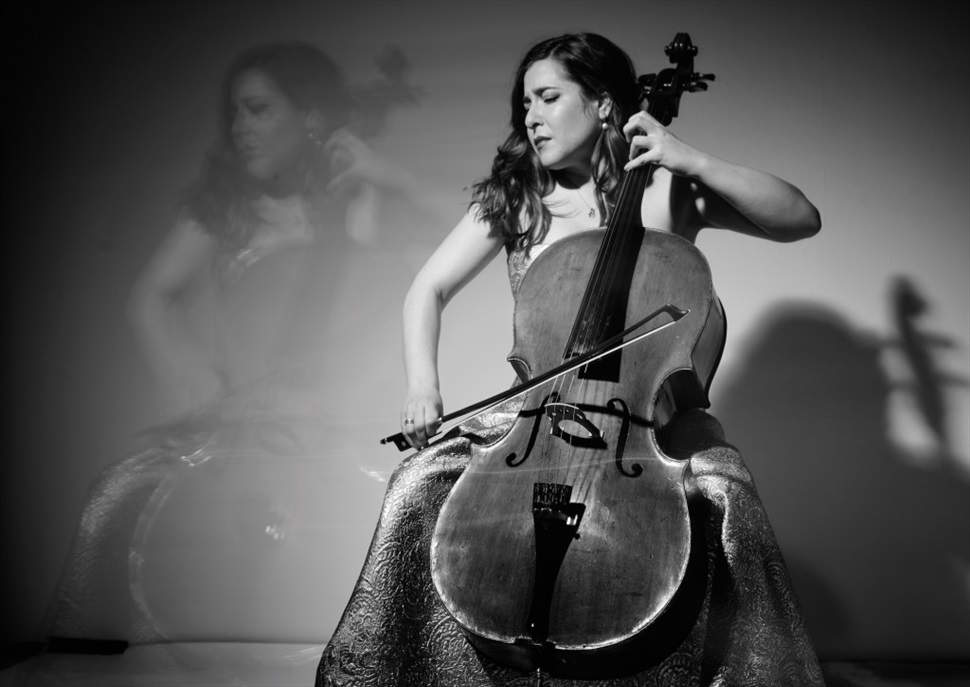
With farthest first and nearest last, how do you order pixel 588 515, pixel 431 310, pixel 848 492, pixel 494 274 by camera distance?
pixel 494 274
pixel 848 492
pixel 431 310
pixel 588 515

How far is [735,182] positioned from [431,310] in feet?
1.48

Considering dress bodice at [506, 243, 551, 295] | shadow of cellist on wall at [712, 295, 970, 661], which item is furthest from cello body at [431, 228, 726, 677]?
shadow of cellist on wall at [712, 295, 970, 661]

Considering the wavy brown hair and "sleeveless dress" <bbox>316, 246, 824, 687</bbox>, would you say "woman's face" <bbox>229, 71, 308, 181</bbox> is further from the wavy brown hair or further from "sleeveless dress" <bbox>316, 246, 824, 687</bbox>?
"sleeveless dress" <bbox>316, 246, 824, 687</bbox>

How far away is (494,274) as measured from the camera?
186cm

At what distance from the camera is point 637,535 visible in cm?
84

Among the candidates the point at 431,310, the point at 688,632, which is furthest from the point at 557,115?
the point at 688,632

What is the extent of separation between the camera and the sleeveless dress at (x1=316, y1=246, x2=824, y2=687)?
928 millimetres

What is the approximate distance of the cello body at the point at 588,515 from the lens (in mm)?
816

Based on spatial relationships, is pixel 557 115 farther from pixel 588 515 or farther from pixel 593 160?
pixel 588 515

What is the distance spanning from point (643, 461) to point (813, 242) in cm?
104

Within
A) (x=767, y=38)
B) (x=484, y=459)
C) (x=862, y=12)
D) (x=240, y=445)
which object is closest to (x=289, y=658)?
(x=240, y=445)

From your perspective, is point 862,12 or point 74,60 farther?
point 74,60

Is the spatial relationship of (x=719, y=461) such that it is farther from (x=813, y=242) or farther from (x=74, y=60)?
(x=74, y=60)

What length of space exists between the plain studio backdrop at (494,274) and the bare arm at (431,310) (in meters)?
0.48
